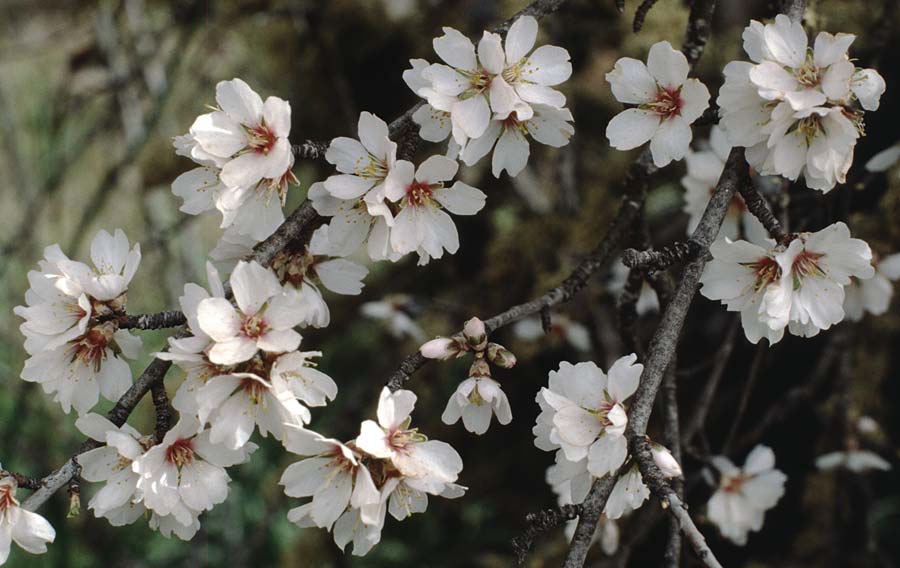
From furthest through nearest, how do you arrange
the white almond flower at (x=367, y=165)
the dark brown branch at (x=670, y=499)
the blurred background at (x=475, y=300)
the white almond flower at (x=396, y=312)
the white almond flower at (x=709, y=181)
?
1. the white almond flower at (x=396, y=312)
2. the blurred background at (x=475, y=300)
3. the white almond flower at (x=709, y=181)
4. the white almond flower at (x=367, y=165)
5. the dark brown branch at (x=670, y=499)

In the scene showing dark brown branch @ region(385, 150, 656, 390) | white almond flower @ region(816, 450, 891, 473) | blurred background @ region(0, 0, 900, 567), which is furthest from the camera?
blurred background @ region(0, 0, 900, 567)

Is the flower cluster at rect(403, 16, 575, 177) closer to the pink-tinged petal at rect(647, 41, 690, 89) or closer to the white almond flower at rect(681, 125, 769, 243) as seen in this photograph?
the pink-tinged petal at rect(647, 41, 690, 89)

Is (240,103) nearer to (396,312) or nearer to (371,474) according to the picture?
(371,474)

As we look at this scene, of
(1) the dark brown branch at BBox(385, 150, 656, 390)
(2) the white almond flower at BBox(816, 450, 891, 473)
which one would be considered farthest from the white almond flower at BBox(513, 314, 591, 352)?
(1) the dark brown branch at BBox(385, 150, 656, 390)

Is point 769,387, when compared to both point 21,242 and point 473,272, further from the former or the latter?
point 21,242

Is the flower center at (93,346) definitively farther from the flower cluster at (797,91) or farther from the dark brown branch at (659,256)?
the flower cluster at (797,91)

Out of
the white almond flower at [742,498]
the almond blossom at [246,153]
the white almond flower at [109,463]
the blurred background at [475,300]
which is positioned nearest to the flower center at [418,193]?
the almond blossom at [246,153]

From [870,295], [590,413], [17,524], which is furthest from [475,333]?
[870,295]
